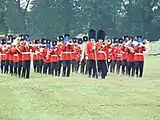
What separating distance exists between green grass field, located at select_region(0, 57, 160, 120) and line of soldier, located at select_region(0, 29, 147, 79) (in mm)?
3866

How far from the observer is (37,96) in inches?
603

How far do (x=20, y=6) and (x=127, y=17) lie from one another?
13395mm

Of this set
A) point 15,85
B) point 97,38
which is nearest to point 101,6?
point 97,38

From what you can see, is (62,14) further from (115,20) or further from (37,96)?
(37,96)

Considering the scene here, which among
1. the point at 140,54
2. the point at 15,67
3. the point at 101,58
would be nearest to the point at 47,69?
the point at 15,67

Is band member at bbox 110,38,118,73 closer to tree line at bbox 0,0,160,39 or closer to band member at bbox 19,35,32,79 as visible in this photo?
band member at bbox 19,35,32,79

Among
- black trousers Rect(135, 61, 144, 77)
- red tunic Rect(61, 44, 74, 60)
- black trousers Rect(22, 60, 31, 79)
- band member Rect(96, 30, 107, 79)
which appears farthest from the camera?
black trousers Rect(135, 61, 144, 77)

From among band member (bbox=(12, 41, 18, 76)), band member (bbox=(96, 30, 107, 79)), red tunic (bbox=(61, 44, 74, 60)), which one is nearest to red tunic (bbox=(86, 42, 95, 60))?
band member (bbox=(96, 30, 107, 79))

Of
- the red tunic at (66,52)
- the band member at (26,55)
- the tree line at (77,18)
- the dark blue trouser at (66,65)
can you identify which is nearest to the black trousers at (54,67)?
the dark blue trouser at (66,65)

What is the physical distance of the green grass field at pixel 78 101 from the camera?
12344mm

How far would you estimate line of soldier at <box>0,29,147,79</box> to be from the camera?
22.0m

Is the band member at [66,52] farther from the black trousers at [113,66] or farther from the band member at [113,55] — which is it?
the black trousers at [113,66]

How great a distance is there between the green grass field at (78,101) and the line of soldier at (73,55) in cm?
387

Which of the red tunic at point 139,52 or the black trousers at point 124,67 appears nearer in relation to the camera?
the red tunic at point 139,52
